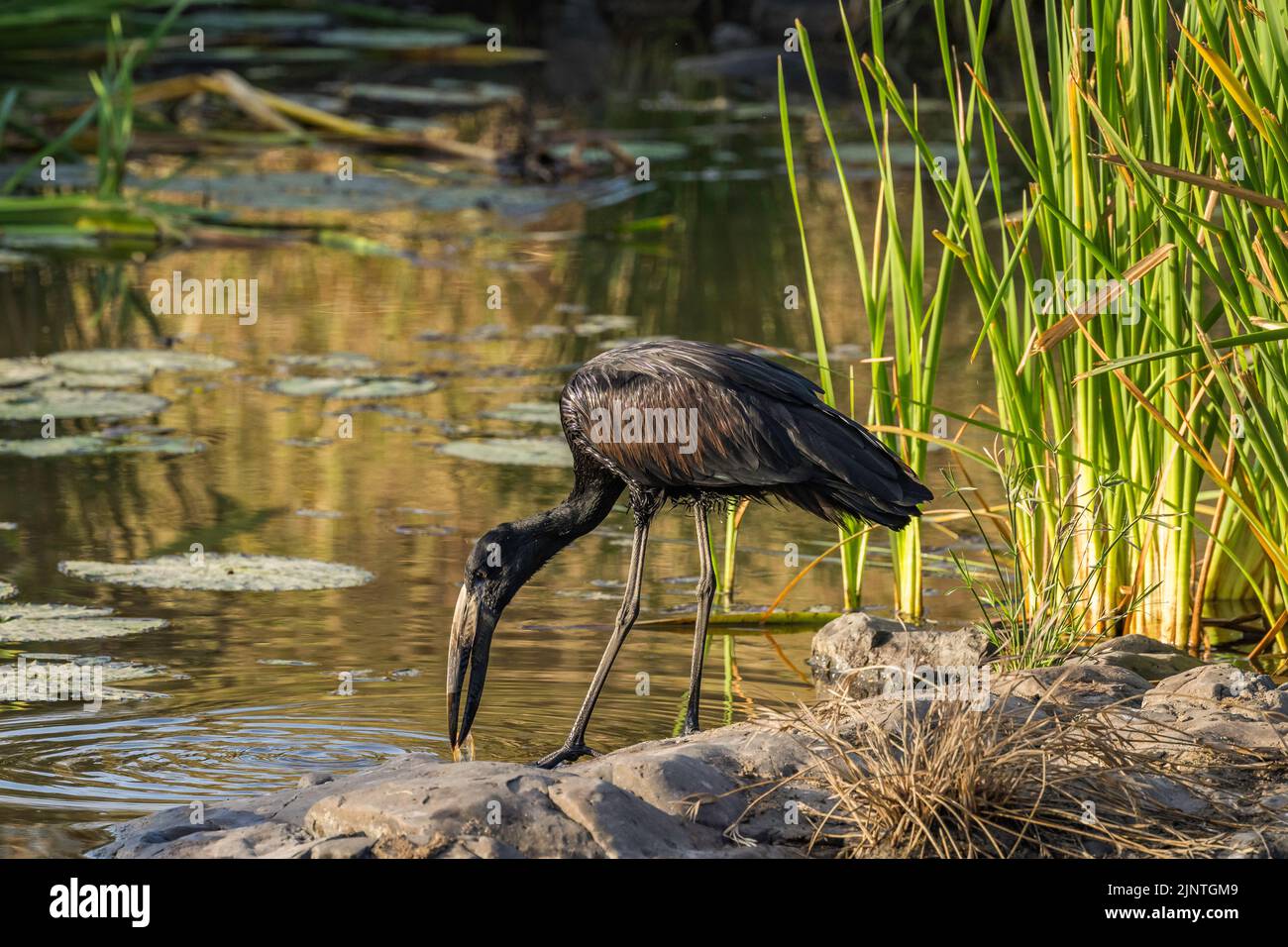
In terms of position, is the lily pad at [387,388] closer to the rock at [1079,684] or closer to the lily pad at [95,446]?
the lily pad at [95,446]

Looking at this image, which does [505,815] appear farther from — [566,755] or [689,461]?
[689,461]

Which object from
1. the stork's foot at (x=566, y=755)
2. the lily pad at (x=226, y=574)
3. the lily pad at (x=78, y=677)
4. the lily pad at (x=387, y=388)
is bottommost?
the stork's foot at (x=566, y=755)

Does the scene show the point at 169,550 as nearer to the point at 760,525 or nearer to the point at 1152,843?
the point at 760,525

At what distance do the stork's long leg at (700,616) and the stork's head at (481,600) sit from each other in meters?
0.46

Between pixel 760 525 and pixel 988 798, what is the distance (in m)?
3.50

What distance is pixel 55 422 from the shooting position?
8.15 meters

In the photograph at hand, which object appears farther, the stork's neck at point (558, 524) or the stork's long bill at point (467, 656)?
the stork's neck at point (558, 524)

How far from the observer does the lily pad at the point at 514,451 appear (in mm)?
7641

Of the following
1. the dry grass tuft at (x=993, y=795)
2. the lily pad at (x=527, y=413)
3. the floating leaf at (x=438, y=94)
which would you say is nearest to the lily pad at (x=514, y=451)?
the lily pad at (x=527, y=413)

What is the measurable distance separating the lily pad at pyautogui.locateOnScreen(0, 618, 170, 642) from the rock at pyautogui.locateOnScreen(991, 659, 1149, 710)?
8.33ft

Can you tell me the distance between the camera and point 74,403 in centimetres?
829

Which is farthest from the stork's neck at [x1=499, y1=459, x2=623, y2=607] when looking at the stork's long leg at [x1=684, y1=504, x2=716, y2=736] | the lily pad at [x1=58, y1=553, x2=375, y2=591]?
the lily pad at [x1=58, y1=553, x2=375, y2=591]

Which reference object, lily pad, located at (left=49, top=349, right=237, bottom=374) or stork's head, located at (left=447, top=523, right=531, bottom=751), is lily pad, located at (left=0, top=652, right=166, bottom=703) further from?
lily pad, located at (left=49, top=349, right=237, bottom=374)

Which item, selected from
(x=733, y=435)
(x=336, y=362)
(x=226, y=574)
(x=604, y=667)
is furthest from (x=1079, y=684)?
(x=336, y=362)
